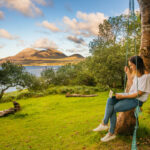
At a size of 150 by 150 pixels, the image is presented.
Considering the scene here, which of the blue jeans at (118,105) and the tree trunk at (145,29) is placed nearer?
the blue jeans at (118,105)

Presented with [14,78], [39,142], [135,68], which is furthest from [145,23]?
[14,78]

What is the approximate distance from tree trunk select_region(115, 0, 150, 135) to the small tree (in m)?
16.2

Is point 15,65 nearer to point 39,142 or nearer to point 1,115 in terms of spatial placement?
point 1,115

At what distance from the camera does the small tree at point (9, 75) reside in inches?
668

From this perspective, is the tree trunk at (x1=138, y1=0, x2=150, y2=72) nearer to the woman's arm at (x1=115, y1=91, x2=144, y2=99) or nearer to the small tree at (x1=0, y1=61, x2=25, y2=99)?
the woman's arm at (x1=115, y1=91, x2=144, y2=99)

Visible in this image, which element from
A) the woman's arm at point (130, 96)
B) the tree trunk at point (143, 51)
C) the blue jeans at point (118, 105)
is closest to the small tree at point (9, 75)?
the tree trunk at point (143, 51)

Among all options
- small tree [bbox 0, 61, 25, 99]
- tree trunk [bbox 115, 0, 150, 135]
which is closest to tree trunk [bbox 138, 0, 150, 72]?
tree trunk [bbox 115, 0, 150, 135]

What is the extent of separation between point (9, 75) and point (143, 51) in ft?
55.7

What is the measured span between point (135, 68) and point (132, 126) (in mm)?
1730

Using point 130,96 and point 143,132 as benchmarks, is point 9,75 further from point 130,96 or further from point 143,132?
point 130,96

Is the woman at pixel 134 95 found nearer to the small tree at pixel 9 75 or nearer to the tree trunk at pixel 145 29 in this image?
the tree trunk at pixel 145 29

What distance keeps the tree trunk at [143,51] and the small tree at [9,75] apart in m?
16.2

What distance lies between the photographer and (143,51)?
140 inches

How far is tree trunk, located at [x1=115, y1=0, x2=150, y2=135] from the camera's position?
339 centimetres
